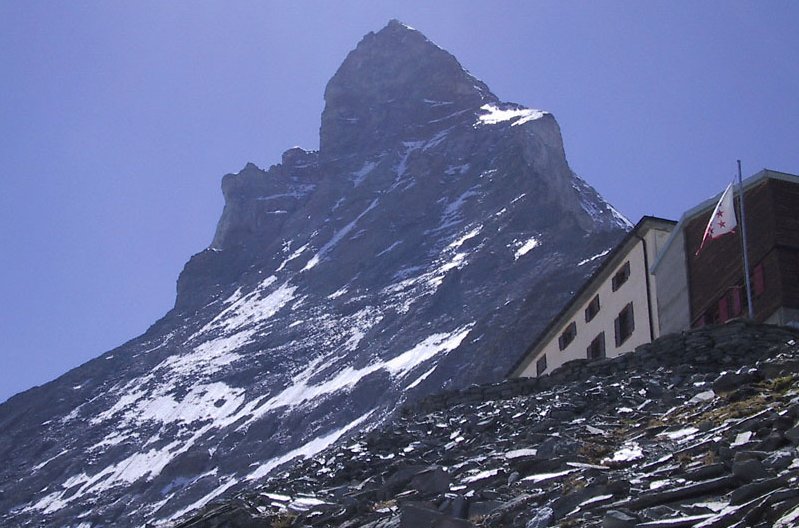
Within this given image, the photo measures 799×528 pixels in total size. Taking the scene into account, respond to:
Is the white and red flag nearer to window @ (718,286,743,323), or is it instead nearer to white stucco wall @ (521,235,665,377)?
window @ (718,286,743,323)

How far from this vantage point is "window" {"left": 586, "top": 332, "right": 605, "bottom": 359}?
172 feet

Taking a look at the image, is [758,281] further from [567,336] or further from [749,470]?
[749,470]

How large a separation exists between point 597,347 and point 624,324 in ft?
9.97

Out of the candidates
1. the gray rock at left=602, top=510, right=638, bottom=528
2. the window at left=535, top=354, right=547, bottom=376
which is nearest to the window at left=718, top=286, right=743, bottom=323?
the window at left=535, top=354, right=547, bottom=376

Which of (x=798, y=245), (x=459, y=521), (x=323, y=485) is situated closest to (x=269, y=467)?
(x=798, y=245)

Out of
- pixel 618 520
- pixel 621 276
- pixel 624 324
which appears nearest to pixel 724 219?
pixel 624 324

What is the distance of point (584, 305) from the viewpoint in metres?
55.5

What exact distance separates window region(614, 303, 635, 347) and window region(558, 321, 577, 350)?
198 inches

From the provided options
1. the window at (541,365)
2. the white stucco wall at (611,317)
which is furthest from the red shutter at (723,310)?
the window at (541,365)

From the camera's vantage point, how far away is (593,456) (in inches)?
850

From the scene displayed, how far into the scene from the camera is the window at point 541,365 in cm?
5897

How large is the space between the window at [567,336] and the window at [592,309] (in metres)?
1.35

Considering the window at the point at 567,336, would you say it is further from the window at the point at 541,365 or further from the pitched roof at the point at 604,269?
the window at the point at 541,365

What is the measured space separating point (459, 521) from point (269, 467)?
140 meters
